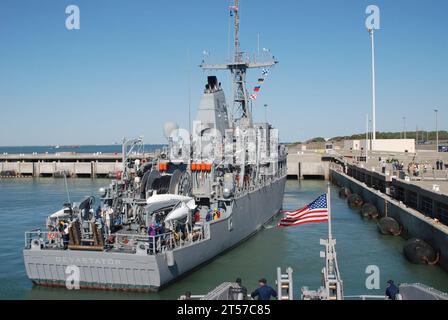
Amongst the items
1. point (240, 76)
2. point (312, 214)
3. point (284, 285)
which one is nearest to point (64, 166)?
point (240, 76)

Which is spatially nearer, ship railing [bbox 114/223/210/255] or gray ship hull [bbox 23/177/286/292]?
gray ship hull [bbox 23/177/286/292]

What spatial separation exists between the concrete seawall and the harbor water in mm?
867

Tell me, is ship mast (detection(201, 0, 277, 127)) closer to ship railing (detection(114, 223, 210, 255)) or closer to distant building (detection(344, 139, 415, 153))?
ship railing (detection(114, 223, 210, 255))

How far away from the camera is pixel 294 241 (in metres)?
25.4

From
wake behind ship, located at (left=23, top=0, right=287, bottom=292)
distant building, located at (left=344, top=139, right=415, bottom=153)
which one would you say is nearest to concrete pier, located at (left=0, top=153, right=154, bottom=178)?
distant building, located at (left=344, top=139, right=415, bottom=153)

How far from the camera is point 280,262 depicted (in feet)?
69.1

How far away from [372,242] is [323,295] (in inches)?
634

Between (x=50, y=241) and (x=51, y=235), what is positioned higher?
(x=51, y=235)

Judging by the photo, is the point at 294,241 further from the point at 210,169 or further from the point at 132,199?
the point at 132,199

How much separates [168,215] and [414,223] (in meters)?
14.0

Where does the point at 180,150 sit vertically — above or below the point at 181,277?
above

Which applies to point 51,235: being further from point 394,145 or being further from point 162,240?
point 394,145

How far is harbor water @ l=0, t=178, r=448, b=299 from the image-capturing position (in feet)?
55.1
